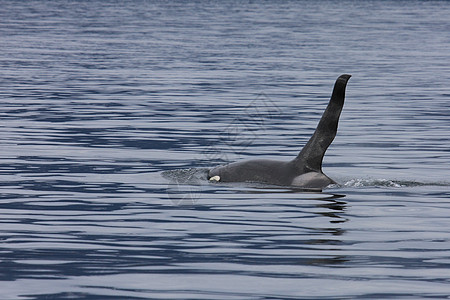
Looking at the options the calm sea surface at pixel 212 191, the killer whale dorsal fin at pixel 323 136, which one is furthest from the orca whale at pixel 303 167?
the calm sea surface at pixel 212 191

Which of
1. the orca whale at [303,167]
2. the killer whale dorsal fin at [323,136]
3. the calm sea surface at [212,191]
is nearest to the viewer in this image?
the calm sea surface at [212,191]

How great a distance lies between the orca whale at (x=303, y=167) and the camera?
17219mm

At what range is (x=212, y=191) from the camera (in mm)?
17906

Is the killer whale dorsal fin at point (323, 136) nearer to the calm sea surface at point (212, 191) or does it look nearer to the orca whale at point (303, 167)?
the orca whale at point (303, 167)

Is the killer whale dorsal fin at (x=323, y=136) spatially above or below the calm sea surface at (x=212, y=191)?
above

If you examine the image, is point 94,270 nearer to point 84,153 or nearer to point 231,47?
point 84,153

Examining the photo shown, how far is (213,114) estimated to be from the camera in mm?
31516

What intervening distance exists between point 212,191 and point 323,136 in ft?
6.39

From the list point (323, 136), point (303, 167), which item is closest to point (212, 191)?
point (303, 167)

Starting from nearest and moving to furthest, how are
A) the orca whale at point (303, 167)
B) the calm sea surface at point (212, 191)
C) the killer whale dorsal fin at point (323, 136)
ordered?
the calm sea surface at point (212, 191) → the killer whale dorsal fin at point (323, 136) → the orca whale at point (303, 167)

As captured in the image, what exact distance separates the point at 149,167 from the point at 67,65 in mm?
31271

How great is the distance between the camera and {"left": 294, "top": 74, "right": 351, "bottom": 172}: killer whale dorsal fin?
17.0m

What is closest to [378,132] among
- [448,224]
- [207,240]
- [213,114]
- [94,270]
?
[213,114]

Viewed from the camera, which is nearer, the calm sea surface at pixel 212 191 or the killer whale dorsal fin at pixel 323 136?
the calm sea surface at pixel 212 191
